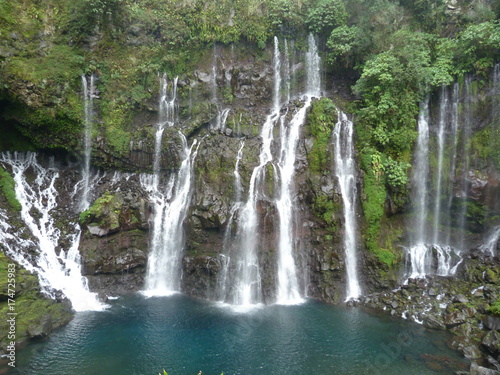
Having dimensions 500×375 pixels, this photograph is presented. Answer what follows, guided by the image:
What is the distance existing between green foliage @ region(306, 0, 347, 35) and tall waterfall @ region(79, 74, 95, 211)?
1530 cm

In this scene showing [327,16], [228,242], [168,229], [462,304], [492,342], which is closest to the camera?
[492,342]

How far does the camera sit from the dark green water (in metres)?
10.7

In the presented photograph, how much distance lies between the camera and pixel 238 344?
12.1 metres

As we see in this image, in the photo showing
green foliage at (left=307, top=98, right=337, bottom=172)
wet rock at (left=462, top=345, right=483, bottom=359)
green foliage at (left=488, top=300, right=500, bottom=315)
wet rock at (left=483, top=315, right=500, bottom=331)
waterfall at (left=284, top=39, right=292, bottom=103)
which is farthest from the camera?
waterfall at (left=284, top=39, right=292, bottom=103)

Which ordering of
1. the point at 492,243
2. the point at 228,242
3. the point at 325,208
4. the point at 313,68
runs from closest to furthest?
the point at 492,243 → the point at 325,208 → the point at 228,242 → the point at 313,68

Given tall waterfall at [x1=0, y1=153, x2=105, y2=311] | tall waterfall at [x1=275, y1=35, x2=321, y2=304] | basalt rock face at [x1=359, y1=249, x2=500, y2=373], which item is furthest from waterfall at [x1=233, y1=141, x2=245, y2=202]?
tall waterfall at [x1=0, y1=153, x2=105, y2=311]

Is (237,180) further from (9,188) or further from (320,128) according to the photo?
(9,188)

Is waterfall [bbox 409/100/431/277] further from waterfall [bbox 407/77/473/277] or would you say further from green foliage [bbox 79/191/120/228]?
green foliage [bbox 79/191/120/228]

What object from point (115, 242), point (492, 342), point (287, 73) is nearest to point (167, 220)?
point (115, 242)

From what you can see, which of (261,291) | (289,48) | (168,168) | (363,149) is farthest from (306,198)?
(289,48)

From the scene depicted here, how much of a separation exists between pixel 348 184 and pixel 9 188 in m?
18.0

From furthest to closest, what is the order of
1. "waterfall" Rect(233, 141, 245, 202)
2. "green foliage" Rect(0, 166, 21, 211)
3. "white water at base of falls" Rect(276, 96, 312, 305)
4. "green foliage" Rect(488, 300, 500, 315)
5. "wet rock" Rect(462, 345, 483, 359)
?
1. "waterfall" Rect(233, 141, 245, 202)
2. "green foliage" Rect(0, 166, 21, 211)
3. "white water at base of falls" Rect(276, 96, 312, 305)
4. "green foliage" Rect(488, 300, 500, 315)
5. "wet rock" Rect(462, 345, 483, 359)

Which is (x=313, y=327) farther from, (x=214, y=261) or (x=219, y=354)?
(x=214, y=261)

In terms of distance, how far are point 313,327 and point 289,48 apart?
1901 centimetres
